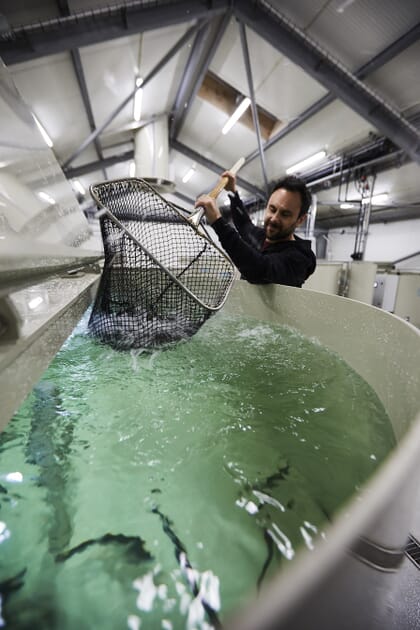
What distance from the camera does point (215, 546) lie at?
27 cm

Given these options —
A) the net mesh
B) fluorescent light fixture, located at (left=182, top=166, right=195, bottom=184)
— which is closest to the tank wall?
the net mesh

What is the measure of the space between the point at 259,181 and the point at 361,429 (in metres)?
4.54

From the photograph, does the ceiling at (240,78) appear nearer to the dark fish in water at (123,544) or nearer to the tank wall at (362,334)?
the tank wall at (362,334)

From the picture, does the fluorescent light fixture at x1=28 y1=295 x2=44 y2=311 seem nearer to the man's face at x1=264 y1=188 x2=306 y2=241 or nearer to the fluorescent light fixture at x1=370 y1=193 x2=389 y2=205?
the man's face at x1=264 y1=188 x2=306 y2=241

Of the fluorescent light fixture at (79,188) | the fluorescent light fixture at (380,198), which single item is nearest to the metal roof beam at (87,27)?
the fluorescent light fixture at (380,198)

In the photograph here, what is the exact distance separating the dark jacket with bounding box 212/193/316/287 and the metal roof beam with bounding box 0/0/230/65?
1597mm

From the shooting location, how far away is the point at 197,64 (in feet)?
8.68

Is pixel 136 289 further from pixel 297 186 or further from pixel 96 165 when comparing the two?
pixel 96 165

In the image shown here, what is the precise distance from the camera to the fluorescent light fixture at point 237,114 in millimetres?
2909

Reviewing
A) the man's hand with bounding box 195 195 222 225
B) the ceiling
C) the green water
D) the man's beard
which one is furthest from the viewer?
the ceiling

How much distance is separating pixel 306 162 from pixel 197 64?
1583mm

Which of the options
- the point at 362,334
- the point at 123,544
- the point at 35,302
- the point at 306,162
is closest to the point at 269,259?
Answer: the point at 362,334

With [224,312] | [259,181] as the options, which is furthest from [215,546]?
[259,181]

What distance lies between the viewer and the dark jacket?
0.93 metres
